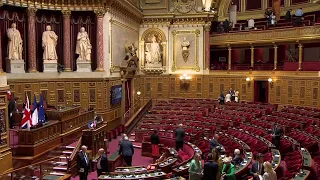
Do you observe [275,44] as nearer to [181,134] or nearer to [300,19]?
[300,19]

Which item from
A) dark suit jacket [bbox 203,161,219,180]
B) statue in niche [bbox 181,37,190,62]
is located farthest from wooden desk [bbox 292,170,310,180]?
statue in niche [bbox 181,37,190,62]

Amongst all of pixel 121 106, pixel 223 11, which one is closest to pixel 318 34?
pixel 223 11

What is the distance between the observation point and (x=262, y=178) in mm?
7844

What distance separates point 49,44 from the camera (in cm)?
1938

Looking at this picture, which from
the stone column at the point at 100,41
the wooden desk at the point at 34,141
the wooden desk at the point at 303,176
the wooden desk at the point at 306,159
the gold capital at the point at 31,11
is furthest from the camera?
the stone column at the point at 100,41

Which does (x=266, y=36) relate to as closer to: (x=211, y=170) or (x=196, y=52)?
(x=196, y=52)

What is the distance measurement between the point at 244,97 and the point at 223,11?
937cm

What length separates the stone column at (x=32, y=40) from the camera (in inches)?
728

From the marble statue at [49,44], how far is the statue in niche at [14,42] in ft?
5.00

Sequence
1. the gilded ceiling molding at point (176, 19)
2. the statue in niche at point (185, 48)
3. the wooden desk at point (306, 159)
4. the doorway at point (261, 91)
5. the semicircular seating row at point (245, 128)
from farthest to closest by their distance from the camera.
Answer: the statue in niche at point (185, 48)
the gilded ceiling molding at point (176, 19)
the doorway at point (261, 91)
the semicircular seating row at point (245, 128)
the wooden desk at point (306, 159)

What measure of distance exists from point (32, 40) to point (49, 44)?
3.16 ft

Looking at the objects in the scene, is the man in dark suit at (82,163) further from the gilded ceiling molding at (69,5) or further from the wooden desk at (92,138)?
the gilded ceiling molding at (69,5)

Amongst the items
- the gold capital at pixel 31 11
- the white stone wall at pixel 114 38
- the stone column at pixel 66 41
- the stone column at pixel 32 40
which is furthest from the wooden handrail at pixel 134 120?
the gold capital at pixel 31 11

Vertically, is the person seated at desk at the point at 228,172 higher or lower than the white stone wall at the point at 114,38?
lower
